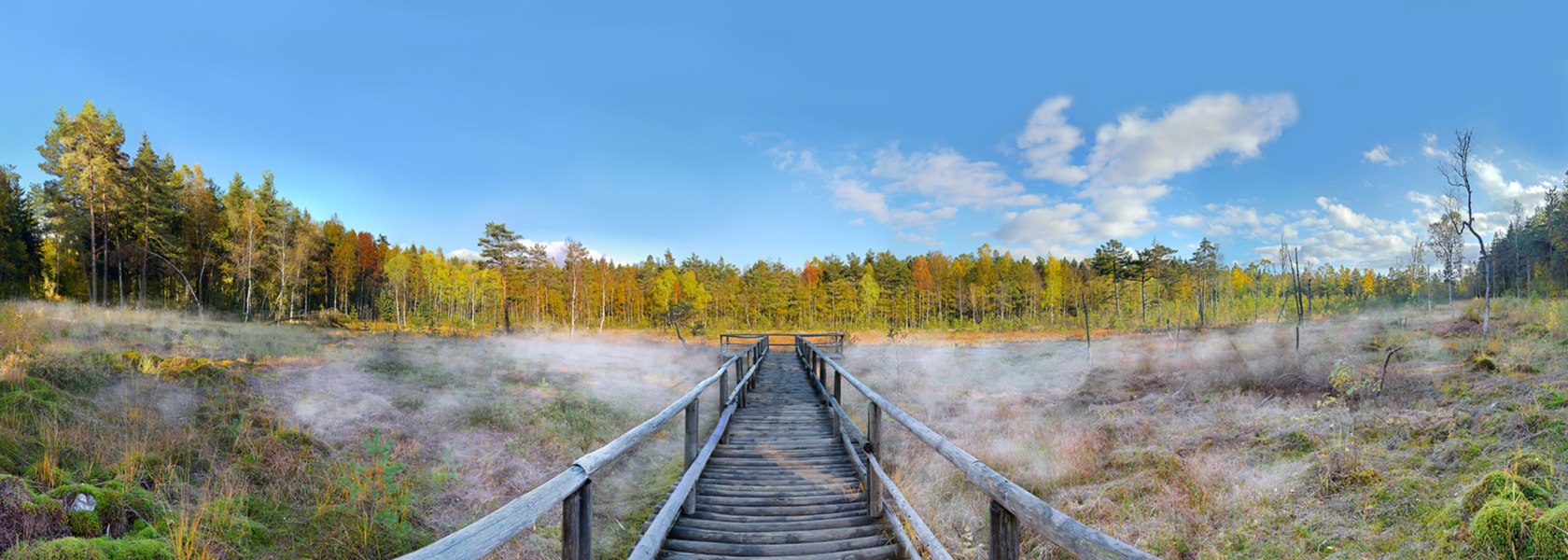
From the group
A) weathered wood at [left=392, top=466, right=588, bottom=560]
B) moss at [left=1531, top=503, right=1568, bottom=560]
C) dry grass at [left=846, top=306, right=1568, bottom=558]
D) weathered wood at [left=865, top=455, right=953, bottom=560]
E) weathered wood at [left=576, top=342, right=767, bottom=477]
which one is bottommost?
dry grass at [left=846, top=306, right=1568, bottom=558]

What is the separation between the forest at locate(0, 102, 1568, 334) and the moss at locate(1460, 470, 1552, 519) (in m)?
17.4

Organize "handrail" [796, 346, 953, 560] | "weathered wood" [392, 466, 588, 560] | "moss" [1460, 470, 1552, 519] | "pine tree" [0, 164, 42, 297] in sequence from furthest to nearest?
1. "pine tree" [0, 164, 42, 297]
2. "moss" [1460, 470, 1552, 519]
3. "handrail" [796, 346, 953, 560]
4. "weathered wood" [392, 466, 588, 560]

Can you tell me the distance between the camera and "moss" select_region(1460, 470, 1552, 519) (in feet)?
14.8

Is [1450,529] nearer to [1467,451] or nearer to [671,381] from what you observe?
[1467,451]

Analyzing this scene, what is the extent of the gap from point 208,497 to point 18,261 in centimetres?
4558

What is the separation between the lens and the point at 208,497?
4.95 m

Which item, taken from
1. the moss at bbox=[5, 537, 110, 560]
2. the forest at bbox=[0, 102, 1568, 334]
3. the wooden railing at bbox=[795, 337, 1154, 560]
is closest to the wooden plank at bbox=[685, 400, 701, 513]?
the wooden railing at bbox=[795, 337, 1154, 560]

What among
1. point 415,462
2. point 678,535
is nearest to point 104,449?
point 415,462

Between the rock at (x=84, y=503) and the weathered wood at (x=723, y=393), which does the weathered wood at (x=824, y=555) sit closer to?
the weathered wood at (x=723, y=393)

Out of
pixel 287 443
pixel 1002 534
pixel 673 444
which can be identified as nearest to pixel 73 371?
pixel 287 443

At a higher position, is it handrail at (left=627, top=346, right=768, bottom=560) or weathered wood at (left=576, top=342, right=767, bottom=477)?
weathered wood at (left=576, top=342, right=767, bottom=477)

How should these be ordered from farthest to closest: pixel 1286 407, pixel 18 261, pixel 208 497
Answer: pixel 18 261 → pixel 1286 407 → pixel 208 497

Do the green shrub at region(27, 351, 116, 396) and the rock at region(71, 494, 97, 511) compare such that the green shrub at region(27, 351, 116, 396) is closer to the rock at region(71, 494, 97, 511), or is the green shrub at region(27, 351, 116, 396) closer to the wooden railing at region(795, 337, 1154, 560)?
the rock at region(71, 494, 97, 511)

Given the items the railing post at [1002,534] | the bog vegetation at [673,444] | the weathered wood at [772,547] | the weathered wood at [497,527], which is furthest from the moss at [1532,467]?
the weathered wood at [497,527]
